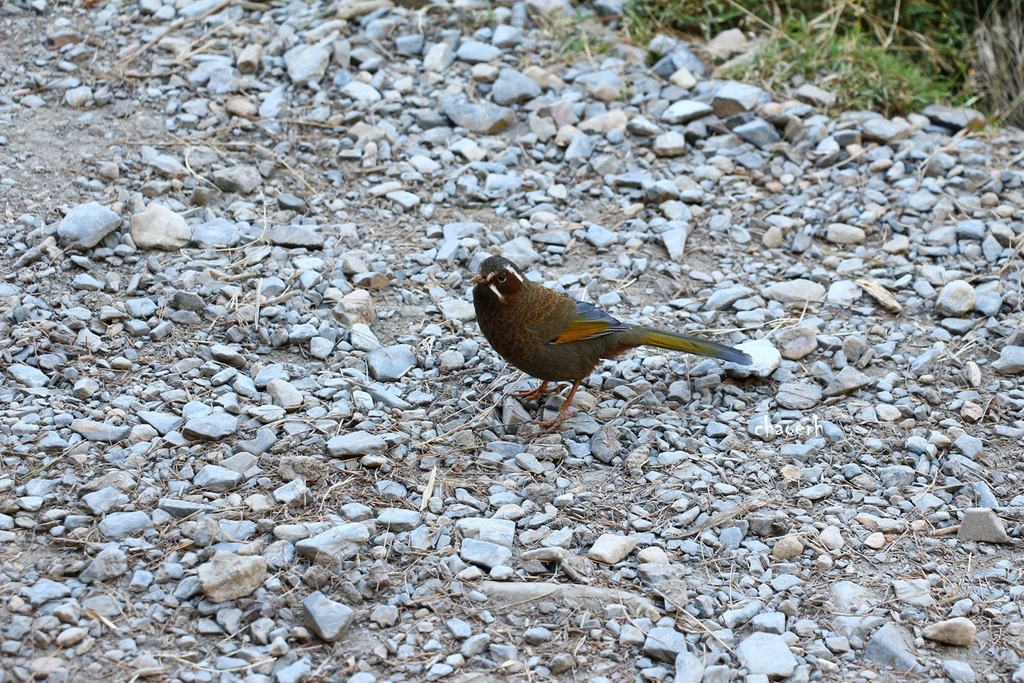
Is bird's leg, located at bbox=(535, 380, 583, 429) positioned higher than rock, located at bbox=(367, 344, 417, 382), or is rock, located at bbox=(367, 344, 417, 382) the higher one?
rock, located at bbox=(367, 344, 417, 382)

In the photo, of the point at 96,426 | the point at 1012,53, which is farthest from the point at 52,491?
the point at 1012,53

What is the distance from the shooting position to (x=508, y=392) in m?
5.20

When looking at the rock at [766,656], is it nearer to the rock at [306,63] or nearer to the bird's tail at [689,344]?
the bird's tail at [689,344]

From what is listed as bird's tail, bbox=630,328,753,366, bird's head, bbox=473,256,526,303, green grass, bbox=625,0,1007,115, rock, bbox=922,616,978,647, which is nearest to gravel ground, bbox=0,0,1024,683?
rock, bbox=922,616,978,647

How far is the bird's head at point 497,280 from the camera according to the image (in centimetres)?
491

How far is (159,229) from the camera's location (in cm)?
557

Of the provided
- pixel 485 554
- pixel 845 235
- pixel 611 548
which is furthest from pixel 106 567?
pixel 845 235

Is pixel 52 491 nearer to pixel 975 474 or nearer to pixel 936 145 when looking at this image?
pixel 975 474

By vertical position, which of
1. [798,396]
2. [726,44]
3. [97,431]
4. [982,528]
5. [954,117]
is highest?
[726,44]

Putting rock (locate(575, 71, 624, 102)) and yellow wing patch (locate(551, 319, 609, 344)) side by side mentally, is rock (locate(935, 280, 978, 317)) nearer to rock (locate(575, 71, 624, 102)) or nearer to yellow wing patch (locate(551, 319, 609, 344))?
yellow wing patch (locate(551, 319, 609, 344))

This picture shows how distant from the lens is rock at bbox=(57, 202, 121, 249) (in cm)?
532

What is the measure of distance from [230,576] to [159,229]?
262 centimetres

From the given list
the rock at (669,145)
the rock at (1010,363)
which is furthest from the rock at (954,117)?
the rock at (1010,363)

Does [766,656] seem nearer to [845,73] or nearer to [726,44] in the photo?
[845,73]
